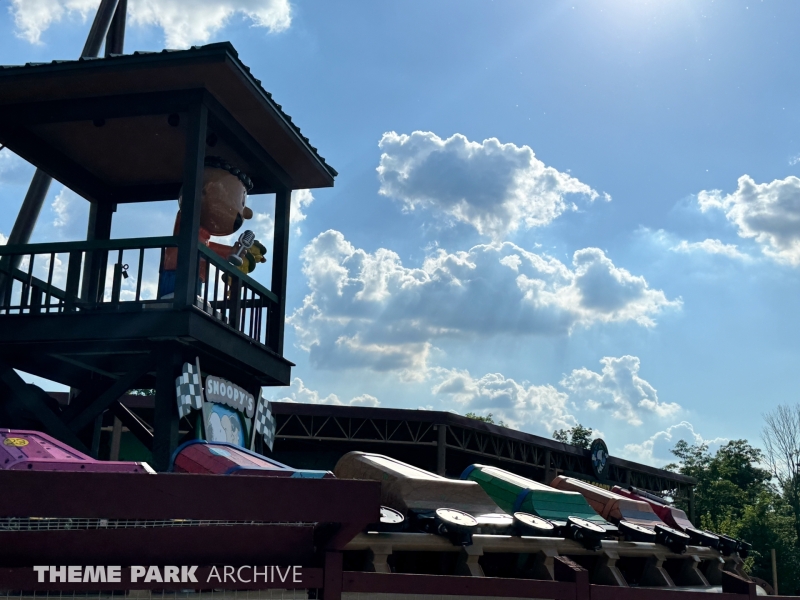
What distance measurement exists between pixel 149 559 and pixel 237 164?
29.4ft

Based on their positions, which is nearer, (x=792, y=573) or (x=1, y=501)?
(x=1, y=501)

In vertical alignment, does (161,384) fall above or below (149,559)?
above

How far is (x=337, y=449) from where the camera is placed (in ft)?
89.4

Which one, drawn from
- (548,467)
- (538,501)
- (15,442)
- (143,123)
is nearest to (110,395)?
(143,123)

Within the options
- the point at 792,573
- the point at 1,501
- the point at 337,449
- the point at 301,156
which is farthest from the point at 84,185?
the point at 792,573

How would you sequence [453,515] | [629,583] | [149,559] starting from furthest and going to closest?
[629,583] → [453,515] → [149,559]

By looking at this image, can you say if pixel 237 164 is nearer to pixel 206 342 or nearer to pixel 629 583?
pixel 206 342

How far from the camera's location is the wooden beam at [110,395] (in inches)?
432

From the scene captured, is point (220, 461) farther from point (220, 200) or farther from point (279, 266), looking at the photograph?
point (279, 266)

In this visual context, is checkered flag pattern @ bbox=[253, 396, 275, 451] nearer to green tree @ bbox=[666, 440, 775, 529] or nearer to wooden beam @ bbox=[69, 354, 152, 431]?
wooden beam @ bbox=[69, 354, 152, 431]

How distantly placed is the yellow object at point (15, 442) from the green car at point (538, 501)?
4.70 metres

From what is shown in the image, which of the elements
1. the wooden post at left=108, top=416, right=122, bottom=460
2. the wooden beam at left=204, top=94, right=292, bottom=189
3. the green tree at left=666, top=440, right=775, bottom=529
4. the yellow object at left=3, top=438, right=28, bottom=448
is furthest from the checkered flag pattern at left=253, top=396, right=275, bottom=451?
the green tree at left=666, top=440, right=775, bottom=529

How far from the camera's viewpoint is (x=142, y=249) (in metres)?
11.2

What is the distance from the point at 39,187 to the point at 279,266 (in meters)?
4.37
